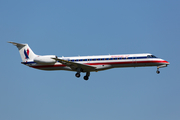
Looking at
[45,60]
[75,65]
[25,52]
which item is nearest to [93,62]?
[75,65]

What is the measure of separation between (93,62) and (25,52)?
39.1ft

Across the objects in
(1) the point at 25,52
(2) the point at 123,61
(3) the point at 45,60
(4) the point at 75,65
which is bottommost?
(4) the point at 75,65

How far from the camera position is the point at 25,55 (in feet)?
145

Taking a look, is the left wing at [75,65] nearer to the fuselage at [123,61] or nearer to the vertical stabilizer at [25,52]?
the fuselage at [123,61]

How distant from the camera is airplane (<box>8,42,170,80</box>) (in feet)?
128

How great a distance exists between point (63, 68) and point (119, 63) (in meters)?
8.79

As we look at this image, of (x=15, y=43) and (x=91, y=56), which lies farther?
(x=15, y=43)

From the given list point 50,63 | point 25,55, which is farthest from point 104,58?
point 25,55

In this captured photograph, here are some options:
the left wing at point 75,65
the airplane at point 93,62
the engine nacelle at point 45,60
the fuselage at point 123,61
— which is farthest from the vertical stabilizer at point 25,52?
the fuselage at point 123,61

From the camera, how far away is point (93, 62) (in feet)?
132

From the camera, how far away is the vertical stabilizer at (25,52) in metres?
44.1

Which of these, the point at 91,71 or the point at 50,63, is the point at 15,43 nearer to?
the point at 50,63

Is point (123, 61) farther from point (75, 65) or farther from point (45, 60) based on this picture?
point (45, 60)

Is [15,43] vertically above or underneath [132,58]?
above
